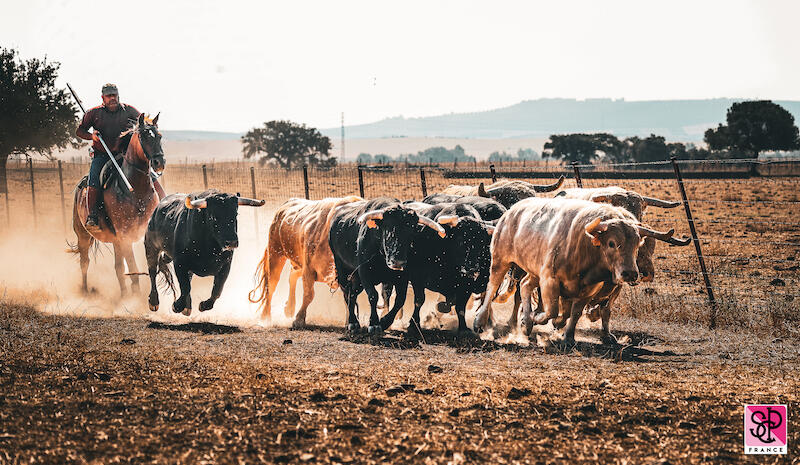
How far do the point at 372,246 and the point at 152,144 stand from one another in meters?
4.16

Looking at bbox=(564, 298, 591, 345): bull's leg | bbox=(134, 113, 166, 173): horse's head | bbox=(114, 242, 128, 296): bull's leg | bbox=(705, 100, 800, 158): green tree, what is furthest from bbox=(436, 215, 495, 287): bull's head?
bbox=(705, 100, 800, 158): green tree

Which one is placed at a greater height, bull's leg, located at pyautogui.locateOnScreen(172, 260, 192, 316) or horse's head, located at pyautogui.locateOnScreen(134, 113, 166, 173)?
horse's head, located at pyautogui.locateOnScreen(134, 113, 166, 173)

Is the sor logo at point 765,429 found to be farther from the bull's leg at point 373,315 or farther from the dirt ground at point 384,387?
the bull's leg at point 373,315

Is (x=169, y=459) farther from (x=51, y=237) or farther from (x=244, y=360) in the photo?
(x=51, y=237)

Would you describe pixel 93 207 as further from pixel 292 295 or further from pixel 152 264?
pixel 292 295

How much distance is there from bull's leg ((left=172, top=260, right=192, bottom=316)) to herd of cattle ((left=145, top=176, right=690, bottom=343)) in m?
0.01

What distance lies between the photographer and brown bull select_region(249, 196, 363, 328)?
Answer: 1111 cm

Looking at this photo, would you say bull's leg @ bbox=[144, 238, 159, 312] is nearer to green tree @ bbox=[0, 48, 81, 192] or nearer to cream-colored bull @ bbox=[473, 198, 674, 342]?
cream-colored bull @ bbox=[473, 198, 674, 342]

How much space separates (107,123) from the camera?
13305 millimetres

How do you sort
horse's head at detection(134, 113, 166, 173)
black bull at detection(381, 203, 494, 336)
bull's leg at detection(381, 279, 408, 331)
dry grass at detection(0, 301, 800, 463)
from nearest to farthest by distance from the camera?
dry grass at detection(0, 301, 800, 463) → bull's leg at detection(381, 279, 408, 331) → black bull at detection(381, 203, 494, 336) → horse's head at detection(134, 113, 166, 173)

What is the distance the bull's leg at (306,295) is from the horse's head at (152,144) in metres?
2.66

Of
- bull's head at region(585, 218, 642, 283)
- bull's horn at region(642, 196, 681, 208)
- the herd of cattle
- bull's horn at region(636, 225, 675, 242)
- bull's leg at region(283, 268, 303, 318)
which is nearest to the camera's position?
bull's head at region(585, 218, 642, 283)

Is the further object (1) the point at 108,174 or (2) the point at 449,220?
(1) the point at 108,174

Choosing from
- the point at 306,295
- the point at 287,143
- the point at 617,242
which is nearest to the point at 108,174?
the point at 306,295
